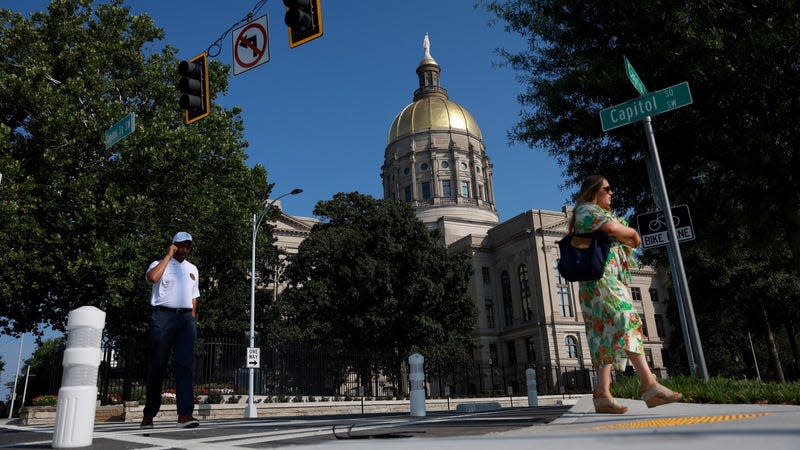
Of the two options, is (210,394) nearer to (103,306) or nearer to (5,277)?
(103,306)

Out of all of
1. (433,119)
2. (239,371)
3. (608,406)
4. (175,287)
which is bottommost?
(608,406)

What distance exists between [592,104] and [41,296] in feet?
63.3

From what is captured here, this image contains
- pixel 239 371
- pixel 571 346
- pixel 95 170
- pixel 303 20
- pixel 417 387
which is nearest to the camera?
pixel 303 20

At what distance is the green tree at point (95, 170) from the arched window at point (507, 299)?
139 ft

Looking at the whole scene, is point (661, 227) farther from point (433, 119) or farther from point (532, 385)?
point (433, 119)

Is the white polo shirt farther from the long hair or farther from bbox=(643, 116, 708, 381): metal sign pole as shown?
bbox=(643, 116, 708, 381): metal sign pole

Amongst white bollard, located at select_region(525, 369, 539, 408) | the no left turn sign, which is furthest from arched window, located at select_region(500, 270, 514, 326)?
the no left turn sign

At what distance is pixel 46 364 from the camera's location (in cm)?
7256

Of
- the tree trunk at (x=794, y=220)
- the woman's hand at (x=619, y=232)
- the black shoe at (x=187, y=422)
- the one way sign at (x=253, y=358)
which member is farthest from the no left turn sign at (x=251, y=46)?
the tree trunk at (x=794, y=220)

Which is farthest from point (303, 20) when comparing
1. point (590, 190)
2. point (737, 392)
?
point (737, 392)

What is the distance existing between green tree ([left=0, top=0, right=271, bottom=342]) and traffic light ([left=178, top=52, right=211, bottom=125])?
961cm

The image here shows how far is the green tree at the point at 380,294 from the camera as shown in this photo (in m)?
35.0

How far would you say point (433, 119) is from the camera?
8338cm

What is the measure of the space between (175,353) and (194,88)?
6487 mm
